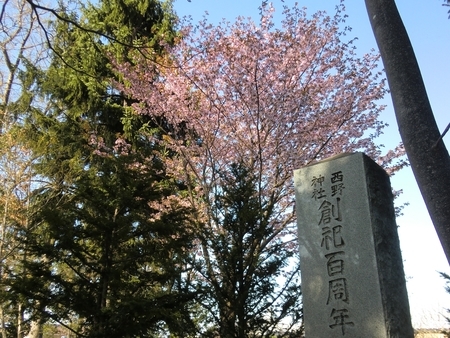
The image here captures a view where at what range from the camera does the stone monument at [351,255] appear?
344 cm

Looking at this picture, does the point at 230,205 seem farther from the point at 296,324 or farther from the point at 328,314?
the point at 328,314

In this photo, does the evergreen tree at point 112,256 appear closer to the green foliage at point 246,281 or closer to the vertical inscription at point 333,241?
the green foliage at point 246,281

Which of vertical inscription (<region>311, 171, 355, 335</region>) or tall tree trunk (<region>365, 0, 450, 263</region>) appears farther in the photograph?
vertical inscription (<region>311, 171, 355, 335</region>)

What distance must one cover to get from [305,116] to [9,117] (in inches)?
284

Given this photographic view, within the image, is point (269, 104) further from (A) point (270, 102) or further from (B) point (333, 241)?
(B) point (333, 241)

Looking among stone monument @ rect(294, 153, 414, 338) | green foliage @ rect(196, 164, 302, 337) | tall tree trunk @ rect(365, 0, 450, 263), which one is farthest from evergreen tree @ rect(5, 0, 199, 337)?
tall tree trunk @ rect(365, 0, 450, 263)

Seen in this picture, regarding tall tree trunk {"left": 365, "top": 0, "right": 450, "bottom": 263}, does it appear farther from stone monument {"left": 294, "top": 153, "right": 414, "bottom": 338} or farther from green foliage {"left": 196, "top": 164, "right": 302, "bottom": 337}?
green foliage {"left": 196, "top": 164, "right": 302, "bottom": 337}

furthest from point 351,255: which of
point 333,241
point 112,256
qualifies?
point 112,256

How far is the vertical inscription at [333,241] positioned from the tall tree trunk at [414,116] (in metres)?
0.88

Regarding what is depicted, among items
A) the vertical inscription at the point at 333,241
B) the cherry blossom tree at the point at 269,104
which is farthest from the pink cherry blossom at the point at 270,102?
the vertical inscription at the point at 333,241

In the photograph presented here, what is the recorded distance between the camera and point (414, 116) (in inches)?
124

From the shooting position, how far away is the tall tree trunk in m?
2.89

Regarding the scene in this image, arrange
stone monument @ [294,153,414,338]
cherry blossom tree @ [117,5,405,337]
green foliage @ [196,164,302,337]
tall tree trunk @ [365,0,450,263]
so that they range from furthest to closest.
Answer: cherry blossom tree @ [117,5,405,337] → green foliage @ [196,164,302,337] → stone monument @ [294,153,414,338] → tall tree trunk @ [365,0,450,263]

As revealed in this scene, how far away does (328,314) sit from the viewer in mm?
3641
